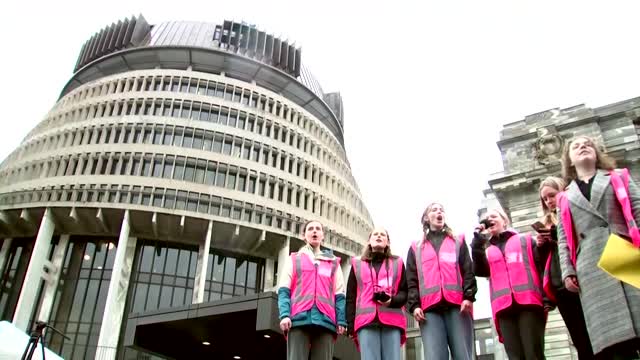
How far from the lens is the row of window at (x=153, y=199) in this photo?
1512 inches

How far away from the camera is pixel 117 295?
120ft

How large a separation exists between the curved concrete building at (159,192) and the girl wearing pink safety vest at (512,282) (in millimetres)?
32005

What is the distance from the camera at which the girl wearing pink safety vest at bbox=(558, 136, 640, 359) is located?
13.8ft

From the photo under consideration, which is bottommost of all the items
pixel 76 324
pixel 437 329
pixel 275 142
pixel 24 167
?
pixel 437 329

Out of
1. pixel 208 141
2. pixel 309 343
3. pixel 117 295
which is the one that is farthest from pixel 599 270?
pixel 208 141

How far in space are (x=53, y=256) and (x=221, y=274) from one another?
1296 centimetres

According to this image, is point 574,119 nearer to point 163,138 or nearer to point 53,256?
point 163,138

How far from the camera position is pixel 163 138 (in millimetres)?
42531

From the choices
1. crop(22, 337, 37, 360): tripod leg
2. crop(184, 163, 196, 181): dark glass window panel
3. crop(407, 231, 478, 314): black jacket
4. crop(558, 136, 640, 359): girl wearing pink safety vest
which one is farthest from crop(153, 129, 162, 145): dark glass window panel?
crop(558, 136, 640, 359): girl wearing pink safety vest

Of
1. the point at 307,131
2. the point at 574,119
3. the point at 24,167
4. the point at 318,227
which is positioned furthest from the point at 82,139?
the point at 318,227

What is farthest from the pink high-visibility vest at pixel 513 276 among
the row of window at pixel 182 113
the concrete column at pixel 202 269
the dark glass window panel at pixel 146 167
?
the row of window at pixel 182 113

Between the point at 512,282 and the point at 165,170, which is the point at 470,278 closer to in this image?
the point at 512,282

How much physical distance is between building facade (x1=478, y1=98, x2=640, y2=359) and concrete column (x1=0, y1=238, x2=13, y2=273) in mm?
38196

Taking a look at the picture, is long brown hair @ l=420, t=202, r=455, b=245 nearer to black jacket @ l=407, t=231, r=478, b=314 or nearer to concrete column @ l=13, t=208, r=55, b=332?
black jacket @ l=407, t=231, r=478, b=314
